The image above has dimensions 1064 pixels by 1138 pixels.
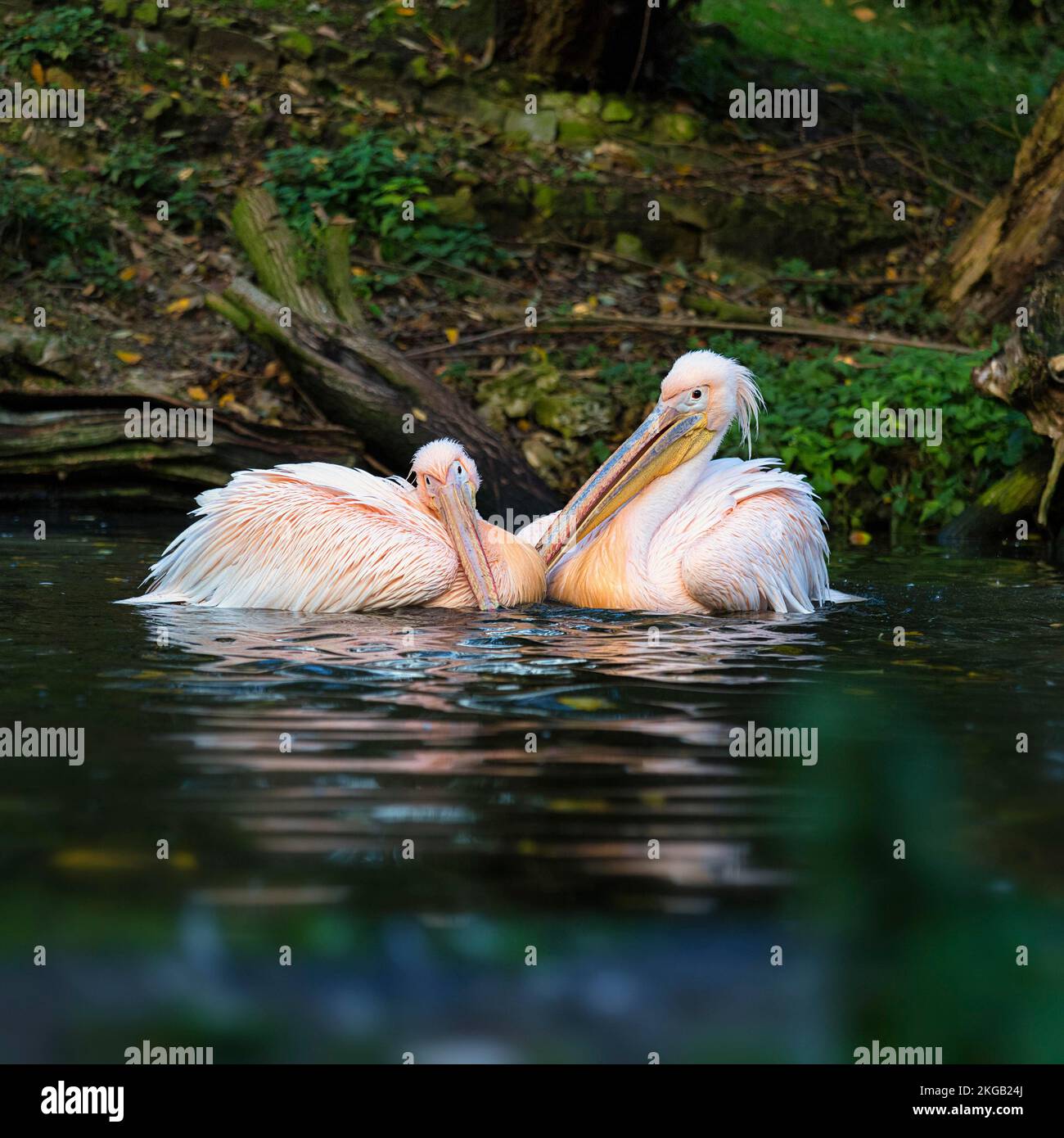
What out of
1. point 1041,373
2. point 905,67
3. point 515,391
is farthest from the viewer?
point 905,67

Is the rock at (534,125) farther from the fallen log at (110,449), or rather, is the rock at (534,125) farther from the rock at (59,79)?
the fallen log at (110,449)

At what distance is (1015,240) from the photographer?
38.1 feet

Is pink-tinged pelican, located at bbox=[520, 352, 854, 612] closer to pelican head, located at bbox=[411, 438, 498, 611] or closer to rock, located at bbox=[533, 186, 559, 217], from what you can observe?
pelican head, located at bbox=[411, 438, 498, 611]

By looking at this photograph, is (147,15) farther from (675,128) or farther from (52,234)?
(675,128)

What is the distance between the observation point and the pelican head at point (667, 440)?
274 inches

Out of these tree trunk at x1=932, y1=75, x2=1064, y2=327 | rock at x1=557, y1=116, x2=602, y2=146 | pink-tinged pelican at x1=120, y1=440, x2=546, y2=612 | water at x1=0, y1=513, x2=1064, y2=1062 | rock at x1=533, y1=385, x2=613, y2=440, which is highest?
rock at x1=557, y1=116, x2=602, y2=146

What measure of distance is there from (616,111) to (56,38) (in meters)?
5.24

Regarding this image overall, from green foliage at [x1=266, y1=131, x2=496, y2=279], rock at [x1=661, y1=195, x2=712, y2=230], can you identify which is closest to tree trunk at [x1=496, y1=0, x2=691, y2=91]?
rock at [x1=661, y1=195, x2=712, y2=230]

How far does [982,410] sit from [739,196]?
404 centimetres

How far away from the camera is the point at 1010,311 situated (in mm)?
11750

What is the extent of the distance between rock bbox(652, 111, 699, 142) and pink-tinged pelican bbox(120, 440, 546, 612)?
8.77 metres

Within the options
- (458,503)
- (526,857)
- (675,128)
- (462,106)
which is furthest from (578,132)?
(526,857)

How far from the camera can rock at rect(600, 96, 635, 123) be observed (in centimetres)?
1460

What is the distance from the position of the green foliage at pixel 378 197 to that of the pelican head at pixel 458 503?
20.6 ft
